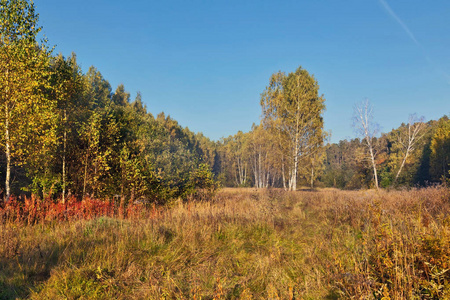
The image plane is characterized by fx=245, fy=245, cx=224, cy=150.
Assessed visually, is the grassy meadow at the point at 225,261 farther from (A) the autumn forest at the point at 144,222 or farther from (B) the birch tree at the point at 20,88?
(B) the birch tree at the point at 20,88

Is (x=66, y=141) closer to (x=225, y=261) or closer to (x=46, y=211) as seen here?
(x=46, y=211)

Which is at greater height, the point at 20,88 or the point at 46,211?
the point at 20,88

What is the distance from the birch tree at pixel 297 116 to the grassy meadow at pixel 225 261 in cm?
1750

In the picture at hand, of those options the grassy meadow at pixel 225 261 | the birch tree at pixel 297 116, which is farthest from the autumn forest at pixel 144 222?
the birch tree at pixel 297 116

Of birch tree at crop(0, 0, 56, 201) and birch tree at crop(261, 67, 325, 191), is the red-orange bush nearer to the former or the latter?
birch tree at crop(0, 0, 56, 201)

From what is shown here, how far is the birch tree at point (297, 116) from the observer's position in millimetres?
23867

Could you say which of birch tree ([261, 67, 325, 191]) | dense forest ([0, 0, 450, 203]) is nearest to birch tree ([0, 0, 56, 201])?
dense forest ([0, 0, 450, 203])

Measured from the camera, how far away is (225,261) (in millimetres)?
4660

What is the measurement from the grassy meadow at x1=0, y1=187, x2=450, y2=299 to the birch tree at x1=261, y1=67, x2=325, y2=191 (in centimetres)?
1750

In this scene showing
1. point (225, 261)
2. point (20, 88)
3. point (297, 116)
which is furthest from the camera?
point (297, 116)

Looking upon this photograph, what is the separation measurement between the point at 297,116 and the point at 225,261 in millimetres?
20974

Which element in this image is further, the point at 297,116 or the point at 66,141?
the point at 297,116

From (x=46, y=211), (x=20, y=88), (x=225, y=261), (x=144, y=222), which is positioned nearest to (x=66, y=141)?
(x=20, y=88)

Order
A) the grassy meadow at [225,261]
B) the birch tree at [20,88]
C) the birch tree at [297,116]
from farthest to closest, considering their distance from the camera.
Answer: the birch tree at [297,116] → the birch tree at [20,88] → the grassy meadow at [225,261]
